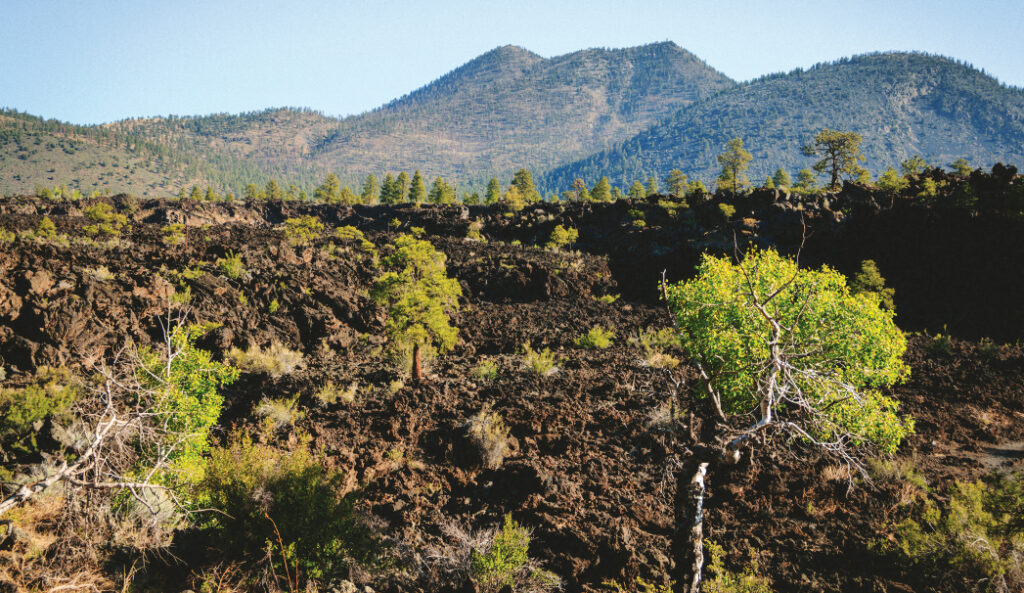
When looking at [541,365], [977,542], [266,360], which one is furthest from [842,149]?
[266,360]

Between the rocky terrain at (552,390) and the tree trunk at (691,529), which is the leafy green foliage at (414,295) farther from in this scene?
the tree trunk at (691,529)

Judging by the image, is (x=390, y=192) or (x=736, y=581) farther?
(x=390, y=192)

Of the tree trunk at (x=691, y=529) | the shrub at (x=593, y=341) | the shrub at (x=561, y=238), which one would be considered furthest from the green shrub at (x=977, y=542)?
the shrub at (x=561, y=238)

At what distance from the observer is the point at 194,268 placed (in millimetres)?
18438

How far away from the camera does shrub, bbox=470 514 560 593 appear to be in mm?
5328

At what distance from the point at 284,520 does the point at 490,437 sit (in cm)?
451

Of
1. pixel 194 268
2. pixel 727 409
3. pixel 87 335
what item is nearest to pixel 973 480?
pixel 727 409

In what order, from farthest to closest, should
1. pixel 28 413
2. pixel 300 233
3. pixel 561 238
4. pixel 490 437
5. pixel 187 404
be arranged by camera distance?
1. pixel 561 238
2. pixel 300 233
3. pixel 490 437
4. pixel 28 413
5. pixel 187 404

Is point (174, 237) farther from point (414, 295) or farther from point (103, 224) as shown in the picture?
point (414, 295)

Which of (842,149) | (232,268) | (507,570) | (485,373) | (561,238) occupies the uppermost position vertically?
(842,149)

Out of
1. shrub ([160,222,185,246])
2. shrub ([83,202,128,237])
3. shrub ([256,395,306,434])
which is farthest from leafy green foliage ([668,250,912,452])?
shrub ([83,202,128,237])

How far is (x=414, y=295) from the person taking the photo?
12.5 meters

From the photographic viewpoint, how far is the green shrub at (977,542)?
4898 millimetres

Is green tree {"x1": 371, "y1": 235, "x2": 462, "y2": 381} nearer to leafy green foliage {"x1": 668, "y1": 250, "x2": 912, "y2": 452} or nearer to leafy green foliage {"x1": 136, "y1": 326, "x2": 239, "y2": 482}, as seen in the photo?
leafy green foliage {"x1": 136, "y1": 326, "x2": 239, "y2": 482}
